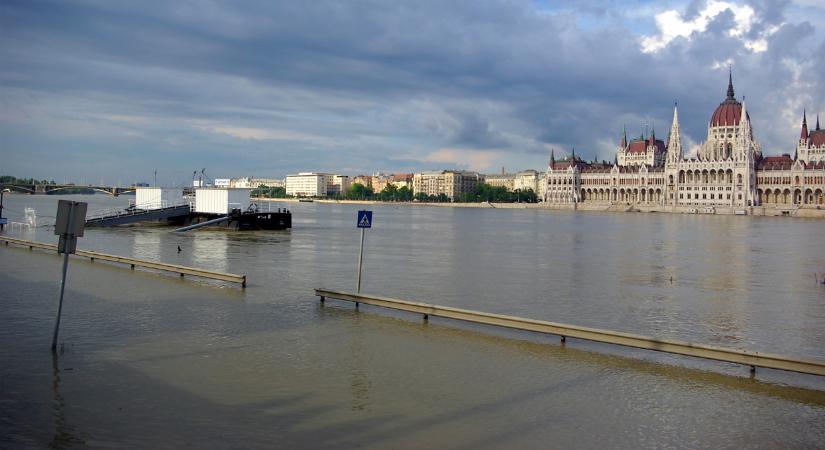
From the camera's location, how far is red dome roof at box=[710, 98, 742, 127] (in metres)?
195

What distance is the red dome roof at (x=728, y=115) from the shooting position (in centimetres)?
19500

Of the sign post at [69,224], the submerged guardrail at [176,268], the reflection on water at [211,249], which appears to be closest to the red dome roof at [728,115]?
the reflection on water at [211,249]

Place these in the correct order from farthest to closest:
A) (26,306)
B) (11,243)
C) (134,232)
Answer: (134,232), (11,243), (26,306)

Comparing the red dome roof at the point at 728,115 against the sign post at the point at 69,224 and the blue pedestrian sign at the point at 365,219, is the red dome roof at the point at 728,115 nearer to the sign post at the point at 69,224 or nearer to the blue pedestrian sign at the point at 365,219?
the blue pedestrian sign at the point at 365,219

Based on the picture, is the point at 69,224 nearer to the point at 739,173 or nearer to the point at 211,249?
the point at 211,249

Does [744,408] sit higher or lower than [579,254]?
lower

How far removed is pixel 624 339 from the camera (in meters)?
14.1

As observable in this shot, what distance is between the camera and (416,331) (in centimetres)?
1625

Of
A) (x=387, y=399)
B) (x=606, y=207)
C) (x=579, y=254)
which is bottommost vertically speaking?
(x=387, y=399)

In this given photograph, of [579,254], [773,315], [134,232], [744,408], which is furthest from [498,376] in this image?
[134,232]

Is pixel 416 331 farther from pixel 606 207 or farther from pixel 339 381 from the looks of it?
pixel 606 207

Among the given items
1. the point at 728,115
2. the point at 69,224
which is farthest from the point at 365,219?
the point at 728,115

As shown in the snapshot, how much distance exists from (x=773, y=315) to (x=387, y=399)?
15083 millimetres

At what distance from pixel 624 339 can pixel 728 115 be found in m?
205
